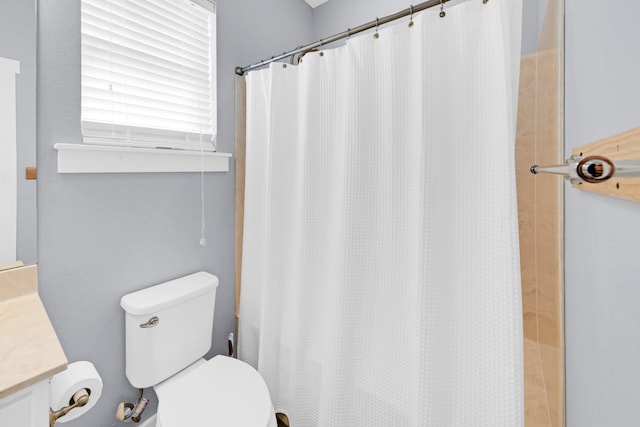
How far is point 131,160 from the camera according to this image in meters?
1.26

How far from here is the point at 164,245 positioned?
1.41 m

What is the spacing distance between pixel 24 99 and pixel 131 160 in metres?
0.37

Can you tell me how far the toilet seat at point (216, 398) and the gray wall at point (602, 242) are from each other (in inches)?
37.5

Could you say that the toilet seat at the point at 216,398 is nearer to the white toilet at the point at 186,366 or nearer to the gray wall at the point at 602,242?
the white toilet at the point at 186,366

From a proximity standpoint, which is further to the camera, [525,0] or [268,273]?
[268,273]

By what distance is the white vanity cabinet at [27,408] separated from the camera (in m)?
0.55

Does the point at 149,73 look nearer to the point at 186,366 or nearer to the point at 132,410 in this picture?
the point at 186,366

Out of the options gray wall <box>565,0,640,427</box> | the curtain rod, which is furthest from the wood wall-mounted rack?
the curtain rod

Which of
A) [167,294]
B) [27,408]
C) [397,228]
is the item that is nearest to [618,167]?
[397,228]

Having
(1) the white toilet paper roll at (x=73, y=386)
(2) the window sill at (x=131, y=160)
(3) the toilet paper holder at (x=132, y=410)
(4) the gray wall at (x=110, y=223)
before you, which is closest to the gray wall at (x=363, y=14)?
(4) the gray wall at (x=110, y=223)

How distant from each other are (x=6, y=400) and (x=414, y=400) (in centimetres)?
106

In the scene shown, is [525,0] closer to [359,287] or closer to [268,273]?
[359,287]

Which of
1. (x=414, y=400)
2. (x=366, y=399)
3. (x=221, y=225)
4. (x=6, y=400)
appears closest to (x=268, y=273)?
(x=221, y=225)

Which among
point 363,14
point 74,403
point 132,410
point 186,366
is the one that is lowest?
point 132,410
